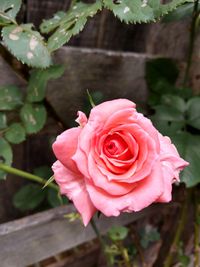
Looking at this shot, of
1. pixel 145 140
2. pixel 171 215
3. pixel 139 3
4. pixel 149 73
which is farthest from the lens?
pixel 171 215

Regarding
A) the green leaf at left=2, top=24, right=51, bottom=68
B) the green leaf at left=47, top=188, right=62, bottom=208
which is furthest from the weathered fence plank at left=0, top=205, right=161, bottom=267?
the green leaf at left=2, top=24, right=51, bottom=68

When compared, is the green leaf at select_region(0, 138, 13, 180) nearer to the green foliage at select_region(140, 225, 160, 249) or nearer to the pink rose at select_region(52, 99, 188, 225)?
the pink rose at select_region(52, 99, 188, 225)

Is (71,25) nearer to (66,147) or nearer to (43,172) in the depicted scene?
(66,147)

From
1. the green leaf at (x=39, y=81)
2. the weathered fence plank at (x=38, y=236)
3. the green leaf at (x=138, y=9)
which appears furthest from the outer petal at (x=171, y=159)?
the weathered fence plank at (x=38, y=236)

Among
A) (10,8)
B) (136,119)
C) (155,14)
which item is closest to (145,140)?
(136,119)

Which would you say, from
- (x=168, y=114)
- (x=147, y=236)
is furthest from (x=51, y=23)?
(x=147, y=236)

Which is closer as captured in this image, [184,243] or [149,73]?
[149,73]

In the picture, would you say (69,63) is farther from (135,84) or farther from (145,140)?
(145,140)
